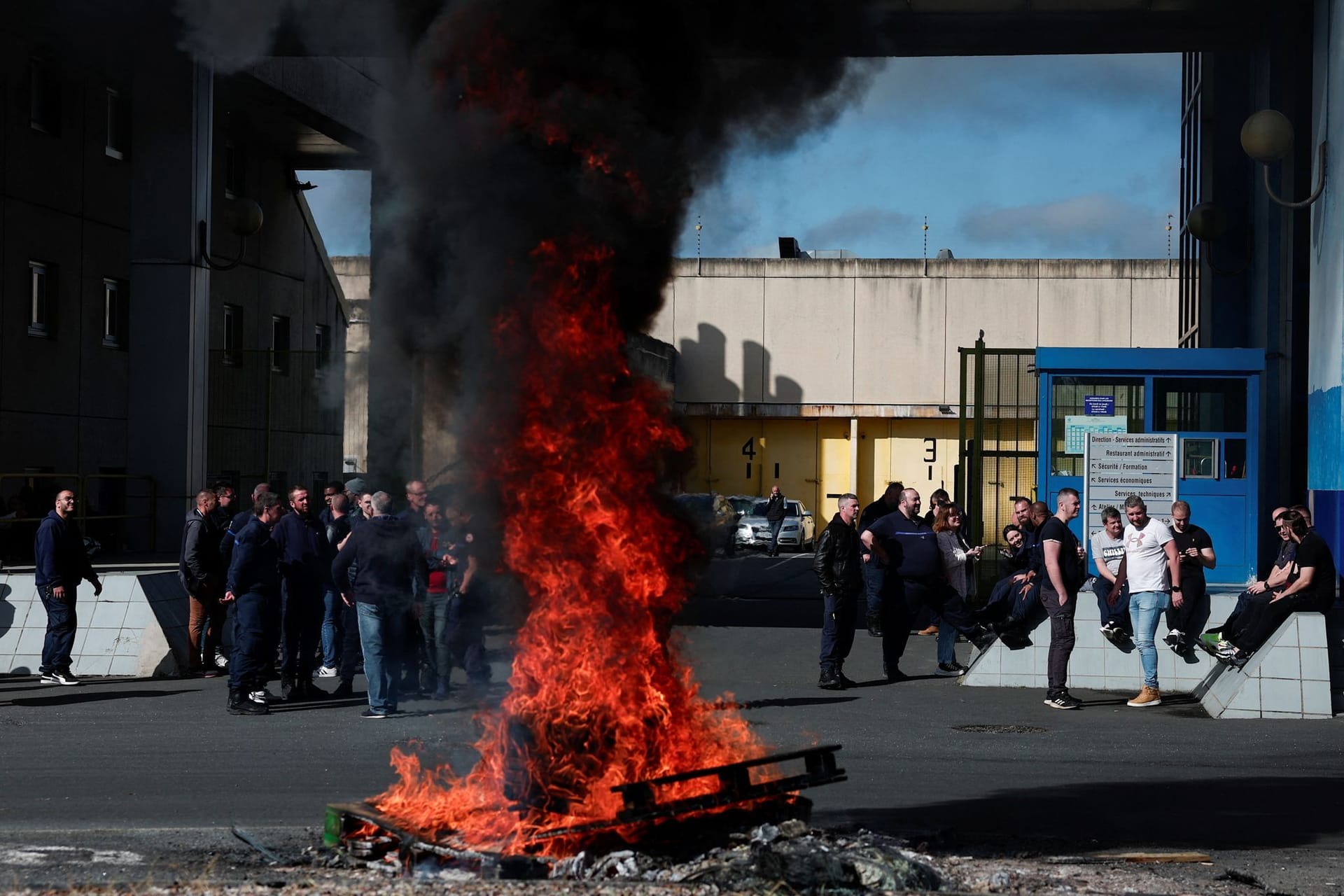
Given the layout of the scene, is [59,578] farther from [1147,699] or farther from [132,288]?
[1147,699]

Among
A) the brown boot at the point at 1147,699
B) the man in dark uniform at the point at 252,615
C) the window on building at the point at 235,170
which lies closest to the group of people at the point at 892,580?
the brown boot at the point at 1147,699

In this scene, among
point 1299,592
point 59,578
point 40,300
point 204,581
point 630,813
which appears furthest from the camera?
point 40,300

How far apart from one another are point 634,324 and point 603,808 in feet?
7.55

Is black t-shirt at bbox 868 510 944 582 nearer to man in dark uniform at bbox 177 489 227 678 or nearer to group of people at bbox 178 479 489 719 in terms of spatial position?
group of people at bbox 178 479 489 719

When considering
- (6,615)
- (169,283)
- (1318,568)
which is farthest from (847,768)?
(169,283)

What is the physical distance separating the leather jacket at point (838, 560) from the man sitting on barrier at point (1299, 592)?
3322 millimetres

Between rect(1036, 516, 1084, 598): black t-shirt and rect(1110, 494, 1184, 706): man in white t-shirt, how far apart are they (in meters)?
0.47

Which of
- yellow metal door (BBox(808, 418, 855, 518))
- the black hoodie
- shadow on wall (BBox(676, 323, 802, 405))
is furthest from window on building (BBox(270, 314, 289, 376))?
the black hoodie

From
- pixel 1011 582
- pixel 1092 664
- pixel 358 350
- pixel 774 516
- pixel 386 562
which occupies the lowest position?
pixel 1092 664

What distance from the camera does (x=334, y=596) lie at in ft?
45.9

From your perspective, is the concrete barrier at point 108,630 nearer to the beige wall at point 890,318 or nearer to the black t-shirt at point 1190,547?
the black t-shirt at point 1190,547

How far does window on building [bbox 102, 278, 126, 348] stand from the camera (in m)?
25.9

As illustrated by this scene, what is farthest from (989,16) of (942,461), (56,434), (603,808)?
(942,461)

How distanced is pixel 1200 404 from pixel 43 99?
57.6 feet
